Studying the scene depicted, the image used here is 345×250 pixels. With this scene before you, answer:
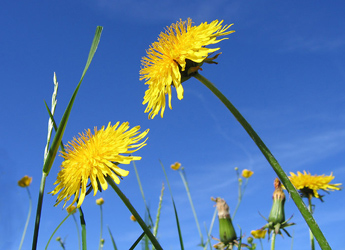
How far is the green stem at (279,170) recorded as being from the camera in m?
1.07

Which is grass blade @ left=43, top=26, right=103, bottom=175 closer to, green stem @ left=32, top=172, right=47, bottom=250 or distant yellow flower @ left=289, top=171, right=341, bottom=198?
green stem @ left=32, top=172, right=47, bottom=250

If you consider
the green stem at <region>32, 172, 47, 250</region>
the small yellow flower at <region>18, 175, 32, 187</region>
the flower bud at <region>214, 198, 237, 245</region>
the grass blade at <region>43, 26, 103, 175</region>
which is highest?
the small yellow flower at <region>18, 175, 32, 187</region>

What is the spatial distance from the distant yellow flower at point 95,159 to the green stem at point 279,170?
437 mm

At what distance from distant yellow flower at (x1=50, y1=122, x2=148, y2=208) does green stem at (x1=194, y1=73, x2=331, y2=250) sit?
0.44 m

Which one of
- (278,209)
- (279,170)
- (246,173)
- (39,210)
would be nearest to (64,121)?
(39,210)

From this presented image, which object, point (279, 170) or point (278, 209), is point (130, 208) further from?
point (278, 209)

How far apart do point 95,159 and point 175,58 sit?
0.57 meters

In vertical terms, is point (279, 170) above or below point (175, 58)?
below

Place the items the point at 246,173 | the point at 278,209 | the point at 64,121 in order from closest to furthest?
the point at 64,121, the point at 278,209, the point at 246,173

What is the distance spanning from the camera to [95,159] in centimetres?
156

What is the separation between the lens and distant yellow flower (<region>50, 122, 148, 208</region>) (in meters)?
1.49

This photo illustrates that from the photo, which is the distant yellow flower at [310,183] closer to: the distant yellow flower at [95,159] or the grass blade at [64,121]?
the distant yellow flower at [95,159]

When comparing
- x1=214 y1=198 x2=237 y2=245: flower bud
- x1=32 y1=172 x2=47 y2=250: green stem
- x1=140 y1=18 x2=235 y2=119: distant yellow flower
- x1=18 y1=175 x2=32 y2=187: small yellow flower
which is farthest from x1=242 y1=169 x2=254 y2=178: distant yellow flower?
x1=32 y1=172 x2=47 y2=250: green stem

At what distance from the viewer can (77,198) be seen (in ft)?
5.05
